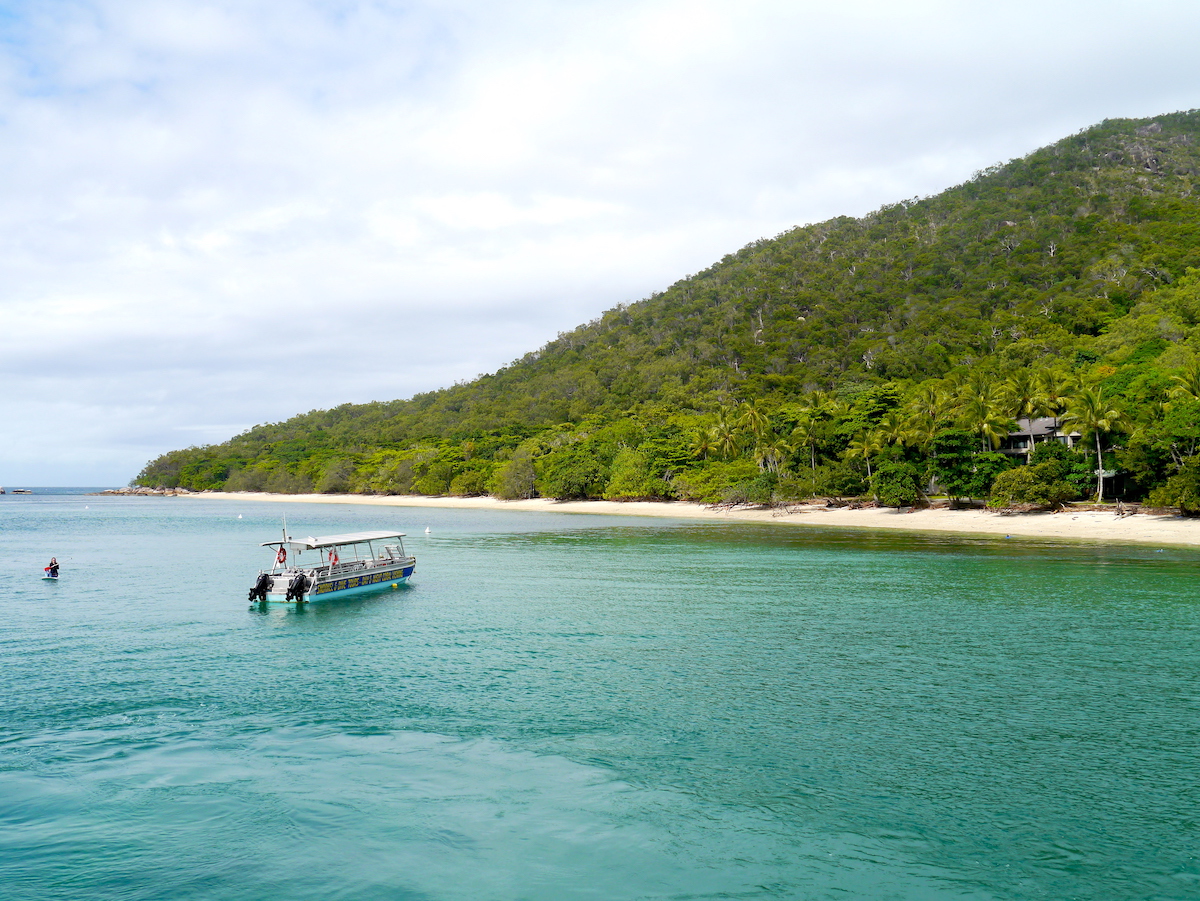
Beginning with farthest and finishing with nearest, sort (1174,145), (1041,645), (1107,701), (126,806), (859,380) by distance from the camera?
(1174,145), (859,380), (1041,645), (1107,701), (126,806)

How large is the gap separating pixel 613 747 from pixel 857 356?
420ft

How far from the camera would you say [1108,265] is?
121 metres

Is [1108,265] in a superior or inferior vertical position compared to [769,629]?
superior

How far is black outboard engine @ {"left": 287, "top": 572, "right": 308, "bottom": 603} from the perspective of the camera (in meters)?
31.9

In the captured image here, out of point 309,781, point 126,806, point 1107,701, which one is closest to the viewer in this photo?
point 126,806

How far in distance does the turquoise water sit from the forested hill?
39948 millimetres

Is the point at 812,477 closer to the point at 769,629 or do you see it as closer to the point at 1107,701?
the point at 769,629

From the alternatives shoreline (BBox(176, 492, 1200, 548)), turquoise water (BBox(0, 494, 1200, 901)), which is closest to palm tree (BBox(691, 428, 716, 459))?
shoreline (BBox(176, 492, 1200, 548))

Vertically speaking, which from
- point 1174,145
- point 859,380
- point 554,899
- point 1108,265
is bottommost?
point 554,899

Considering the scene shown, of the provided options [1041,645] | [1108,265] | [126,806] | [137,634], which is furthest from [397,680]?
[1108,265]

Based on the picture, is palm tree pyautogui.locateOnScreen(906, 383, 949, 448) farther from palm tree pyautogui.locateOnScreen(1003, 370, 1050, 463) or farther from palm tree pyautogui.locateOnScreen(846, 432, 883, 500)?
palm tree pyautogui.locateOnScreen(1003, 370, 1050, 463)

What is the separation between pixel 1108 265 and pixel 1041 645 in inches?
4844

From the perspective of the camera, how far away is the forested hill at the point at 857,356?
76688 mm

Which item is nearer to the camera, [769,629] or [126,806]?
[126,806]
